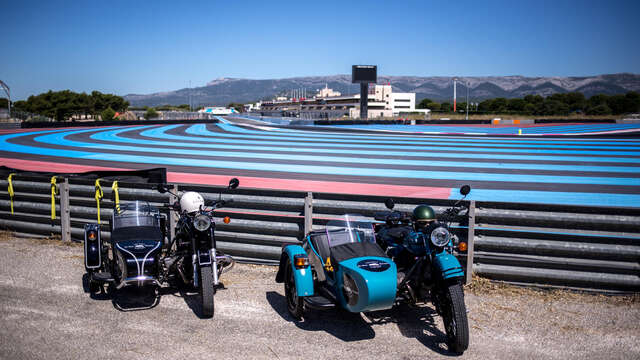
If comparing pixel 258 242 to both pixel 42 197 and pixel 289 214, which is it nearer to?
pixel 289 214

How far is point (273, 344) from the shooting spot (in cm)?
434

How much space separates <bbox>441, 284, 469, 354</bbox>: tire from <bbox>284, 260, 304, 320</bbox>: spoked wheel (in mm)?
1443

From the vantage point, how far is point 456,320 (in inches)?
161

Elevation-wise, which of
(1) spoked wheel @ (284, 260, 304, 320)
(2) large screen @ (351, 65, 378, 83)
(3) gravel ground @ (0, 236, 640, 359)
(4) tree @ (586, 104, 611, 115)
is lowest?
(3) gravel ground @ (0, 236, 640, 359)

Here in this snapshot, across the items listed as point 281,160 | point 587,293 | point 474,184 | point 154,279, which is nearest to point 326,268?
point 154,279

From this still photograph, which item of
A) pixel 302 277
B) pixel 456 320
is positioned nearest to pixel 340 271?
pixel 302 277

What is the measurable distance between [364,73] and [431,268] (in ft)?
247

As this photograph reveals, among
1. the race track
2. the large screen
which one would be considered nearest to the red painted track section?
the race track

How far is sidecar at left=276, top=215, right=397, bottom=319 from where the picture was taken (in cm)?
420

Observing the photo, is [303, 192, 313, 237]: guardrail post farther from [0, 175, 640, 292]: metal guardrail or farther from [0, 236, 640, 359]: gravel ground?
[0, 236, 640, 359]: gravel ground

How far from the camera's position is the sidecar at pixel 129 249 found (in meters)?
5.07

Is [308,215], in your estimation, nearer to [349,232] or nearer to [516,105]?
[349,232]

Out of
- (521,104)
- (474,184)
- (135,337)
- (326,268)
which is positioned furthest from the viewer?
(521,104)

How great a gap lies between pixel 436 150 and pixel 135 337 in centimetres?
2113
